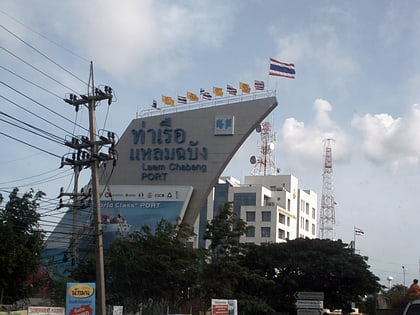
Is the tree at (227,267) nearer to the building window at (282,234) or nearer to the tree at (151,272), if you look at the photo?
the tree at (151,272)

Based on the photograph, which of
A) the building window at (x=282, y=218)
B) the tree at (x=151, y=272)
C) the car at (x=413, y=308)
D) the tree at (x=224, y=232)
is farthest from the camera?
the building window at (x=282, y=218)

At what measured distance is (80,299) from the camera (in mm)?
22203

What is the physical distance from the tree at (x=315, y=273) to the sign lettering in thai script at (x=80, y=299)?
29737 mm

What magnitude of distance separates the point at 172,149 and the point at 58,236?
13158mm

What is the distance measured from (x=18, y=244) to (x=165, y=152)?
88.0ft

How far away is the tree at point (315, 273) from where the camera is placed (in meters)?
51.3

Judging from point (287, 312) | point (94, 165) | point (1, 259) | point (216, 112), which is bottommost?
→ point (287, 312)

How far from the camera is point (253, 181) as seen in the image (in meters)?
102

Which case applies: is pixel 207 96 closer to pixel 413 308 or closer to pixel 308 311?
pixel 308 311

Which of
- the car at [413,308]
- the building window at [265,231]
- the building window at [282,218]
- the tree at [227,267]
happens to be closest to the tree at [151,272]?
the tree at [227,267]

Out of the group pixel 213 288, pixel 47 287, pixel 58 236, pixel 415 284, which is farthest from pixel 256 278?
pixel 415 284

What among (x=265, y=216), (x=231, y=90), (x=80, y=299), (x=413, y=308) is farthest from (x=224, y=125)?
(x=413, y=308)

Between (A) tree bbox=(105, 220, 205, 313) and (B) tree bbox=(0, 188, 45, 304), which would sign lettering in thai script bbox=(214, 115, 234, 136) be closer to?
(A) tree bbox=(105, 220, 205, 313)

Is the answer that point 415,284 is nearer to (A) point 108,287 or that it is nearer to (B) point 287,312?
(A) point 108,287
